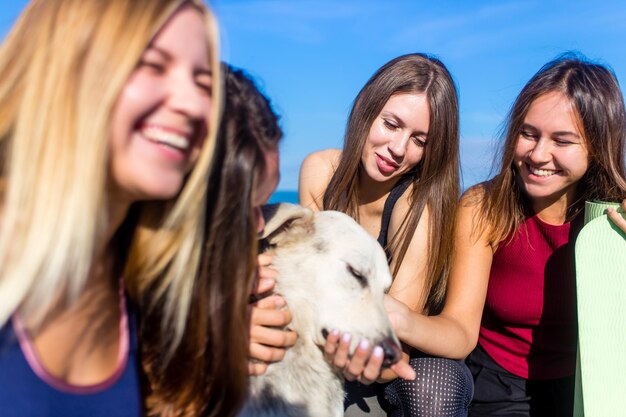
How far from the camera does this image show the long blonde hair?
4.47 ft

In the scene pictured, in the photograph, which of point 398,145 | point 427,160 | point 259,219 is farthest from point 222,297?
point 427,160

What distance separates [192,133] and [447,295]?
1827 mm

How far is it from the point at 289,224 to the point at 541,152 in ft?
4.02

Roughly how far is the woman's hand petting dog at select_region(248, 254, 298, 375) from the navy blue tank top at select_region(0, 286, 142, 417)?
0.51m

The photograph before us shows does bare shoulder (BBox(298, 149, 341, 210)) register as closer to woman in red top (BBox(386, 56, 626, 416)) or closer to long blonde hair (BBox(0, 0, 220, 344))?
woman in red top (BBox(386, 56, 626, 416))

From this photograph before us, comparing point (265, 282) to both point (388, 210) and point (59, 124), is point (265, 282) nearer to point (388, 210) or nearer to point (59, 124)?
point (59, 124)

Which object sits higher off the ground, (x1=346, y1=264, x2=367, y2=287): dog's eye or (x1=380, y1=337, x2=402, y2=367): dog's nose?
(x1=346, y1=264, x2=367, y2=287): dog's eye

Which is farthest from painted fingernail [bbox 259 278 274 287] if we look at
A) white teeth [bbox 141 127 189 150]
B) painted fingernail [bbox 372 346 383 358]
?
white teeth [bbox 141 127 189 150]

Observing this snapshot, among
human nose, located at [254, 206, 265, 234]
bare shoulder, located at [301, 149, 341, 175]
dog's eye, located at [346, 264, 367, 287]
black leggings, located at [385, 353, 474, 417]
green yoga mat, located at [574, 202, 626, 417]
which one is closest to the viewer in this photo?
human nose, located at [254, 206, 265, 234]

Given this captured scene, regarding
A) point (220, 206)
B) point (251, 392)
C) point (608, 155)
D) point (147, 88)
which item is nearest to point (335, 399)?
point (251, 392)

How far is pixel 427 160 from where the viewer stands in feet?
10.3

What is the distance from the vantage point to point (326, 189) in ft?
10.8

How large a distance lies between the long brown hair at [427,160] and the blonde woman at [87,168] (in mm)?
1568

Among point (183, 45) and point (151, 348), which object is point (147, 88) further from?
point (151, 348)
